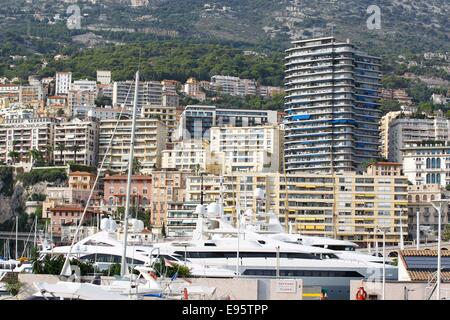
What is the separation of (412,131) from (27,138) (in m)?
41.1

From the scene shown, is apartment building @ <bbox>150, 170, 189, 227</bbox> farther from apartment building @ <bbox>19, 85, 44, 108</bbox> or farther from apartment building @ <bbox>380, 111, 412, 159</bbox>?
apartment building @ <bbox>19, 85, 44, 108</bbox>

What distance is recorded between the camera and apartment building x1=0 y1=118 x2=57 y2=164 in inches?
5384

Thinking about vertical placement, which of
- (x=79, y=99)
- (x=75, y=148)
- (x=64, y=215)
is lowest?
(x=64, y=215)

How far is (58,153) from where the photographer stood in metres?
137

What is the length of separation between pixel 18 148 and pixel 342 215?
147ft

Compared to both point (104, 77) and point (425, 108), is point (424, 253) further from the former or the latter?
point (104, 77)

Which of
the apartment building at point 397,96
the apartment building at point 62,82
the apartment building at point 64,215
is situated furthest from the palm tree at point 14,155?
the apartment building at point 397,96

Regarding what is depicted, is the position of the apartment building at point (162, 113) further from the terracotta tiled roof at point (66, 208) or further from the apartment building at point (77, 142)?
the terracotta tiled roof at point (66, 208)

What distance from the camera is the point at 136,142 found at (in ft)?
448

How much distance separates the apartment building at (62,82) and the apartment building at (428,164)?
54414mm

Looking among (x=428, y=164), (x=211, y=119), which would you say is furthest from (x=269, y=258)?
(x=211, y=119)

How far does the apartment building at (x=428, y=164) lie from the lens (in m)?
127

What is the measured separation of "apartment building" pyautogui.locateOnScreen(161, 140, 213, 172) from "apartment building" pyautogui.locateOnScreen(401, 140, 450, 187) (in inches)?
765
